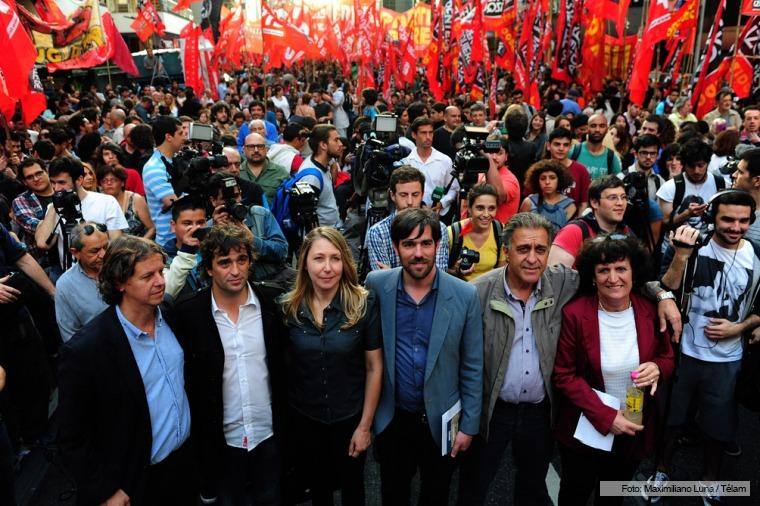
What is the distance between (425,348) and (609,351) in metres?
0.89

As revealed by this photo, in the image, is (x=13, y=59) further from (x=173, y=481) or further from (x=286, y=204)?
(x=173, y=481)

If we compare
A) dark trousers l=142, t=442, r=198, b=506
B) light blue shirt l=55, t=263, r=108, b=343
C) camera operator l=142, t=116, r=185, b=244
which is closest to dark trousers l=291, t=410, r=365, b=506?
dark trousers l=142, t=442, r=198, b=506

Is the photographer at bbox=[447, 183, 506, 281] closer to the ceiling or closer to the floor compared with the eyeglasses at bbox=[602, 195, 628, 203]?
closer to the floor

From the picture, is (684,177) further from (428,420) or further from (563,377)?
(428,420)

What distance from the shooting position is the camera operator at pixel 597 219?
3477 millimetres

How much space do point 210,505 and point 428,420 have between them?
1331 millimetres

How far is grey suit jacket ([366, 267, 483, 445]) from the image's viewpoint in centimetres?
269

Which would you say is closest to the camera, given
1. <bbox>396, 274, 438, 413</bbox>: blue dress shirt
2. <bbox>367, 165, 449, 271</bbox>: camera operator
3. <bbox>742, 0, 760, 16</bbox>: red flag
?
<bbox>396, 274, 438, 413</bbox>: blue dress shirt

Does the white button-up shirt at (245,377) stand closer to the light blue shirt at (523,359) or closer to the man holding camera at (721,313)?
the light blue shirt at (523,359)

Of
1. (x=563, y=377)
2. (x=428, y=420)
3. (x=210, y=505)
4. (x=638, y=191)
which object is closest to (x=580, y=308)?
(x=563, y=377)

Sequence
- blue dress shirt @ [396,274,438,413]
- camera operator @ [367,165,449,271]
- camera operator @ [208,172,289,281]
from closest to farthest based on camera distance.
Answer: blue dress shirt @ [396,274,438,413] < camera operator @ [208,172,289,281] < camera operator @ [367,165,449,271]

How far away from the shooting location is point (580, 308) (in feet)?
9.05

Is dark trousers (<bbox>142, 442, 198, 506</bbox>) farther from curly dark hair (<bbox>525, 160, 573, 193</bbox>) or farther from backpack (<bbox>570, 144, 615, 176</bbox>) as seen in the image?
backpack (<bbox>570, 144, 615, 176</bbox>)

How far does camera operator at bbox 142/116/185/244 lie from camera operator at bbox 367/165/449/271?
173 cm
